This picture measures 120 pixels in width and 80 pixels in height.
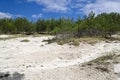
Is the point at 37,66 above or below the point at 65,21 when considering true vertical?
below

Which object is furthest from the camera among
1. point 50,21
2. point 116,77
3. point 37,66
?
point 50,21

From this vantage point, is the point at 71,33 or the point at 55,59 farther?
the point at 71,33

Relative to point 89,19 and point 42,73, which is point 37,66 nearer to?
point 42,73

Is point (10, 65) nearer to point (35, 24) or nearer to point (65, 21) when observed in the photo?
point (65, 21)

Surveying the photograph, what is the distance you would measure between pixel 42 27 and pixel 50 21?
5017mm

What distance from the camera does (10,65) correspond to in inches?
767

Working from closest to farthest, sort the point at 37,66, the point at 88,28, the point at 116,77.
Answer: the point at 116,77
the point at 37,66
the point at 88,28

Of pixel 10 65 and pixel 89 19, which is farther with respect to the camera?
pixel 89 19

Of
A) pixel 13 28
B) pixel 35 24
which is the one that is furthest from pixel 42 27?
pixel 13 28

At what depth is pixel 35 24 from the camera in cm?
10056

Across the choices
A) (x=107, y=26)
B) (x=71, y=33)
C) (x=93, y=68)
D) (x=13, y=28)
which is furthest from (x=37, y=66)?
(x=13, y=28)

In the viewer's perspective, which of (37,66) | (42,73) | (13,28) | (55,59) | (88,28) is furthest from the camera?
(13,28)

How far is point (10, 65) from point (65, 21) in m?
40.6

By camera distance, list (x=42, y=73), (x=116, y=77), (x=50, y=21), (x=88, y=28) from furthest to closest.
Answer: (x=50, y=21), (x=88, y=28), (x=42, y=73), (x=116, y=77)
